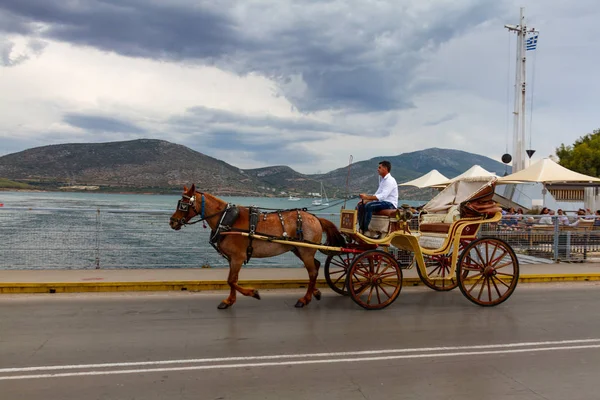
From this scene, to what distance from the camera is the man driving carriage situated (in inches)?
343

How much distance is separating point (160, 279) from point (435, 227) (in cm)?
578

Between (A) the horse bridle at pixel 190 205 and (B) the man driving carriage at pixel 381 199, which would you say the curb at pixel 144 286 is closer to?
(A) the horse bridle at pixel 190 205

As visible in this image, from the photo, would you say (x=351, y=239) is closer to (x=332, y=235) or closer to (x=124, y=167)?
(x=332, y=235)

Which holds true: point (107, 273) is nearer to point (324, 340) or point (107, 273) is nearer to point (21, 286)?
point (21, 286)

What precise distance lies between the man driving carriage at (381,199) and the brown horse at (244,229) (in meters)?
0.81

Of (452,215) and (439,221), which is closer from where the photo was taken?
(452,215)

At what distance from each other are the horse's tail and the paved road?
3.49 feet

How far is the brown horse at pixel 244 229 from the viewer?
323 inches

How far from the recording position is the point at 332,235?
9.08m

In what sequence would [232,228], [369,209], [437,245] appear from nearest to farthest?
[232,228] → [369,209] → [437,245]

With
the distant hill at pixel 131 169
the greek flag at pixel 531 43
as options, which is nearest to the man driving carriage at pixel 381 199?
the greek flag at pixel 531 43

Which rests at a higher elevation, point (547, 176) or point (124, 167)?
point (124, 167)

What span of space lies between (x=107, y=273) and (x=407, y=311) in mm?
6798

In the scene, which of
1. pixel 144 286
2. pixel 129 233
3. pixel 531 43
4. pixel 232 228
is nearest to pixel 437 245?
pixel 232 228
